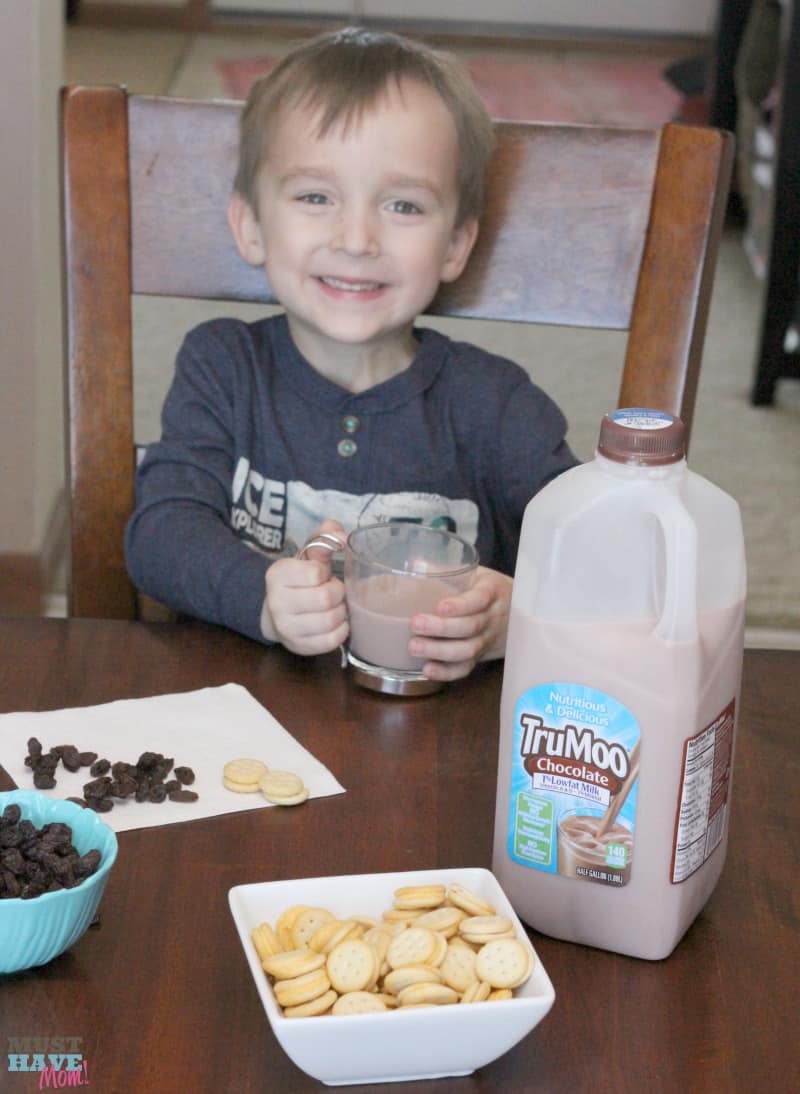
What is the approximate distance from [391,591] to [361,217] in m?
0.41

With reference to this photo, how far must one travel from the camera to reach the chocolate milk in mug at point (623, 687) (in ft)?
2.19

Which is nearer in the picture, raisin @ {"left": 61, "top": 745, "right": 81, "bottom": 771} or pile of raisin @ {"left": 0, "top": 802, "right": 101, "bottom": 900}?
pile of raisin @ {"left": 0, "top": 802, "right": 101, "bottom": 900}

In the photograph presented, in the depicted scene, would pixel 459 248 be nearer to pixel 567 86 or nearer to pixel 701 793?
pixel 701 793

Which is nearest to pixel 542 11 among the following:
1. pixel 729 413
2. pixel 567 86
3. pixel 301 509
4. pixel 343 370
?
pixel 567 86

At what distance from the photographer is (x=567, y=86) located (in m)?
4.93

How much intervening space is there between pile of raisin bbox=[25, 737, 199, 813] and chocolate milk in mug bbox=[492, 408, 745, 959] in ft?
0.67

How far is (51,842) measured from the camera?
2.29ft

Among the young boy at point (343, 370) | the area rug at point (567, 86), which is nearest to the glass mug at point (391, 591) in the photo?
the young boy at point (343, 370)

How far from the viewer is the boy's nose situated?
4.08 ft

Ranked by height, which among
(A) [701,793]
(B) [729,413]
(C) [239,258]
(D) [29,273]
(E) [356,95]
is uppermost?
(E) [356,95]

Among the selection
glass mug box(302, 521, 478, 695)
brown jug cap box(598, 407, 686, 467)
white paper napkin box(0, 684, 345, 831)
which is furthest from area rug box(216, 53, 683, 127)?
brown jug cap box(598, 407, 686, 467)

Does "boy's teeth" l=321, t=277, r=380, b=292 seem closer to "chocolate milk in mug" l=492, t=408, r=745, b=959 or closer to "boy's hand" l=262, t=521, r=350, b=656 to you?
"boy's hand" l=262, t=521, r=350, b=656

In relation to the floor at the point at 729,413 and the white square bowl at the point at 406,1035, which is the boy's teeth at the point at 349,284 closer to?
the white square bowl at the point at 406,1035

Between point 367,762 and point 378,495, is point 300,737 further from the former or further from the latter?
point 378,495
